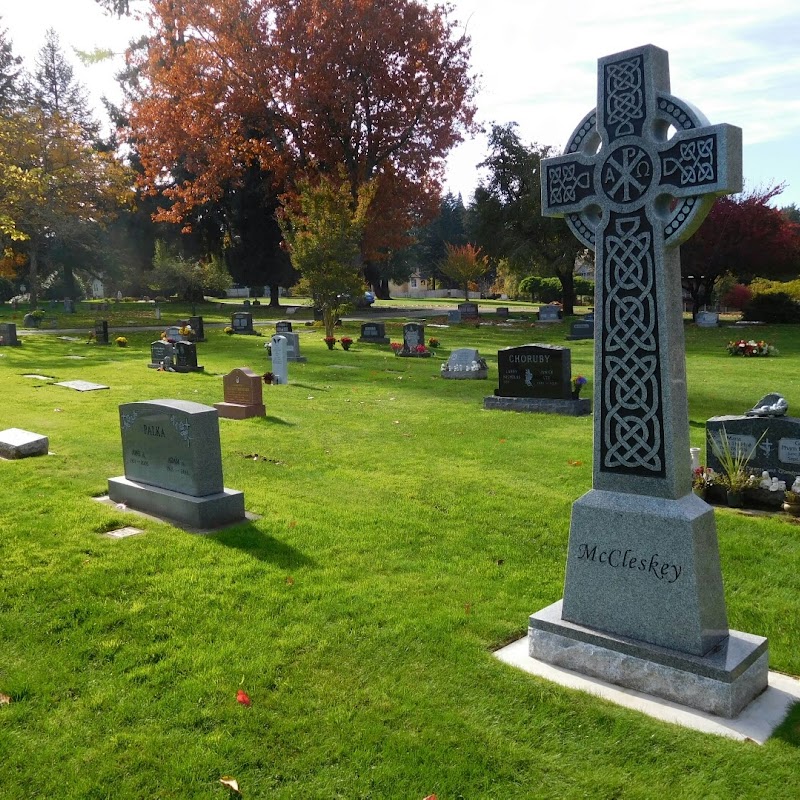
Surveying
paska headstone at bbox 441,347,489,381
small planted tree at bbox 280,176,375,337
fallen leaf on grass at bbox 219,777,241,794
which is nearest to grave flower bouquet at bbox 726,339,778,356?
paska headstone at bbox 441,347,489,381

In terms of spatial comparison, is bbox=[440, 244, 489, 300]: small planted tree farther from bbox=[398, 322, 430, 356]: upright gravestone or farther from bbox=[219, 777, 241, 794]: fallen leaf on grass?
bbox=[219, 777, 241, 794]: fallen leaf on grass

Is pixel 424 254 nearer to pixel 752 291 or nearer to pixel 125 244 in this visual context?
pixel 125 244

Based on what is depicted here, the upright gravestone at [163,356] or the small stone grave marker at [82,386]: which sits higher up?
the upright gravestone at [163,356]

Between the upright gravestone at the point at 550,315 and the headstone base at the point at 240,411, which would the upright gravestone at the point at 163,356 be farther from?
the upright gravestone at the point at 550,315

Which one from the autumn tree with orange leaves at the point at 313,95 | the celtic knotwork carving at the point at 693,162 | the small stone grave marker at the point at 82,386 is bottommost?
the small stone grave marker at the point at 82,386

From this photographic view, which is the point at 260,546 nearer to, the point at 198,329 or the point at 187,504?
the point at 187,504

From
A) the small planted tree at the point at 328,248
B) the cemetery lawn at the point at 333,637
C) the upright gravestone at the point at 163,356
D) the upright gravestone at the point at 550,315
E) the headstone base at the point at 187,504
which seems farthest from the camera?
the upright gravestone at the point at 550,315

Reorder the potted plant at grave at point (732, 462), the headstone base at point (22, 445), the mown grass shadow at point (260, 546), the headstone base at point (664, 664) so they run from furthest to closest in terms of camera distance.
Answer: the headstone base at point (22, 445)
the potted plant at grave at point (732, 462)
the mown grass shadow at point (260, 546)
the headstone base at point (664, 664)

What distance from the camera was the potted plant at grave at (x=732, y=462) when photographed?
26.6 feet

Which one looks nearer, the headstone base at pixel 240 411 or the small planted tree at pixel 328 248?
the headstone base at pixel 240 411

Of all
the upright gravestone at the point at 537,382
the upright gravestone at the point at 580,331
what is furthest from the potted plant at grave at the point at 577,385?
the upright gravestone at the point at 580,331

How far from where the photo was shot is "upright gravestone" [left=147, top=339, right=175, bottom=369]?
20.5 meters

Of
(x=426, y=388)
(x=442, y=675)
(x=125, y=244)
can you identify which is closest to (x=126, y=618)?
(x=442, y=675)

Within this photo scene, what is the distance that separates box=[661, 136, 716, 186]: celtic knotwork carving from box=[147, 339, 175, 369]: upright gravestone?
1801cm
